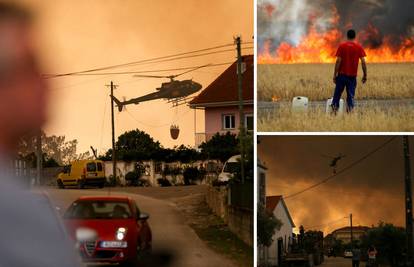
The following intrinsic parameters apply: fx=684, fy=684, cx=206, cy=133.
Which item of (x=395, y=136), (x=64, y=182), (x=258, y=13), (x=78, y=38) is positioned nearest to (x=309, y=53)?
(x=258, y=13)

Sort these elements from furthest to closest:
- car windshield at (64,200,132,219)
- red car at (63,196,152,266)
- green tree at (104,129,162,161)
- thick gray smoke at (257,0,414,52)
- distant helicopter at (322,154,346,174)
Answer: distant helicopter at (322,154,346,174)
green tree at (104,129,162,161)
thick gray smoke at (257,0,414,52)
car windshield at (64,200,132,219)
red car at (63,196,152,266)

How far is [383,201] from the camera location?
626cm

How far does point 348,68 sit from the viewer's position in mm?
5875

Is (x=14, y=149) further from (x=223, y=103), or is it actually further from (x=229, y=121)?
(x=223, y=103)

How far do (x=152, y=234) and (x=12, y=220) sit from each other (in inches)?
217

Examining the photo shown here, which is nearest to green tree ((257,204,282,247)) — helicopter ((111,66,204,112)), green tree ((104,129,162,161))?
green tree ((104,129,162,161))

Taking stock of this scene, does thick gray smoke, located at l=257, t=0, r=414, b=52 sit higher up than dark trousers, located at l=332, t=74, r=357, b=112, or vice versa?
thick gray smoke, located at l=257, t=0, r=414, b=52

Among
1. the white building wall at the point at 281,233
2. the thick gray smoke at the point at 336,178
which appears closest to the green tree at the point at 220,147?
the thick gray smoke at the point at 336,178

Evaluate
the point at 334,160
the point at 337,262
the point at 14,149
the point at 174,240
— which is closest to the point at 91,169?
the point at 174,240

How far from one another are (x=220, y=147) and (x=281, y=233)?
104 centimetres

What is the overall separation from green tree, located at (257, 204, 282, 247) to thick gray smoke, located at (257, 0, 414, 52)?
4.71 feet

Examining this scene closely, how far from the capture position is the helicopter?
20.7 feet

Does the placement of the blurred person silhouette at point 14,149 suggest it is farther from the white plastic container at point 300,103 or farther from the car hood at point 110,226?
the white plastic container at point 300,103

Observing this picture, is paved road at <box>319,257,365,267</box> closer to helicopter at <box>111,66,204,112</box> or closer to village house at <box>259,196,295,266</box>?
village house at <box>259,196,295,266</box>
